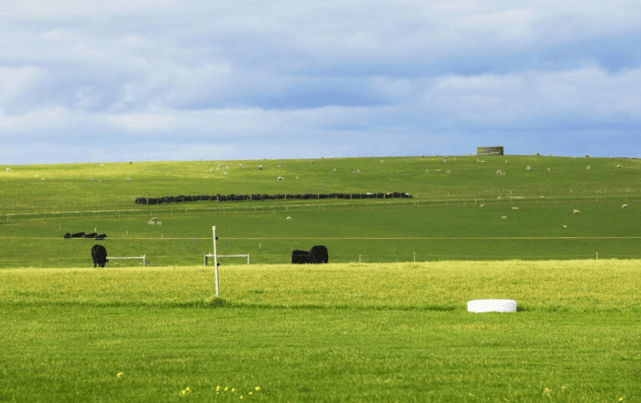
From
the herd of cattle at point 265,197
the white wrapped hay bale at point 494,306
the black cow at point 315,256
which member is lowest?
the black cow at point 315,256

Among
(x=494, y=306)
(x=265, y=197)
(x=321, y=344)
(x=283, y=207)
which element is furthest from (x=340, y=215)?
(x=321, y=344)

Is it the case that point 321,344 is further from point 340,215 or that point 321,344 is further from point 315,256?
point 340,215

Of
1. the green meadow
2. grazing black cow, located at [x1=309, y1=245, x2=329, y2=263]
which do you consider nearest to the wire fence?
the green meadow

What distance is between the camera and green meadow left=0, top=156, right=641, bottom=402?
12258 mm

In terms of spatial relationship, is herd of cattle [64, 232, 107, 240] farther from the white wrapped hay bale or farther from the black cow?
the white wrapped hay bale

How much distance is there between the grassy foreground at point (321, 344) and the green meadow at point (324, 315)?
0.06 meters

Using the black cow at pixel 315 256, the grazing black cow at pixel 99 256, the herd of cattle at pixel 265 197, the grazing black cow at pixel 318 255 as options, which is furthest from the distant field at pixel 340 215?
the grazing black cow at pixel 318 255

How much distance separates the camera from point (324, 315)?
75.3 ft

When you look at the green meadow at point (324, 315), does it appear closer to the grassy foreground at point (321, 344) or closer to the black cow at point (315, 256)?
the grassy foreground at point (321, 344)

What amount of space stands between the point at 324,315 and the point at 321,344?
6684 millimetres

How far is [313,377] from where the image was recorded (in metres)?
12.8

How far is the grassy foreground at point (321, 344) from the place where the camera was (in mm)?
11906

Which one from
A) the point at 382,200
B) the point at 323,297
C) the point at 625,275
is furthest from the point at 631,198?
the point at 323,297

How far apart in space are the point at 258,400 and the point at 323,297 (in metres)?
17.7
